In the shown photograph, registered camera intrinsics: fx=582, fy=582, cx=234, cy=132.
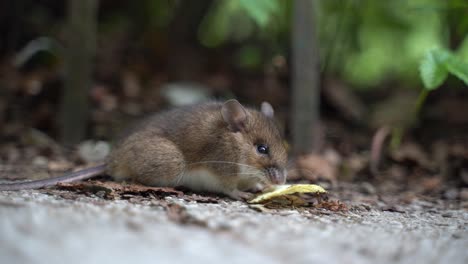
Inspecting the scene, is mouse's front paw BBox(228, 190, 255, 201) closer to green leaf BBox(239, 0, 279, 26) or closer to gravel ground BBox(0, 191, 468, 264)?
gravel ground BBox(0, 191, 468, 264)

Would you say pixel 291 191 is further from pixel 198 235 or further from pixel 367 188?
pixel 198 235

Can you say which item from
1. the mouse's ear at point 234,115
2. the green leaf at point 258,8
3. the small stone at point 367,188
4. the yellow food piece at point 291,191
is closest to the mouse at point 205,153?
the mouse's ear at point 234,115

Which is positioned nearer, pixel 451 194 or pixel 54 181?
pixel 54 181

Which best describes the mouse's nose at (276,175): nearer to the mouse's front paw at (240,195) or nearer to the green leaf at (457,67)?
the mouse's front paw at (240,195)

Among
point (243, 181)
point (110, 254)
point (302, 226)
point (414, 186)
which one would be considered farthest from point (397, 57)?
point (110, 254)

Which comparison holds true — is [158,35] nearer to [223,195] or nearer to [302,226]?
[223,195]

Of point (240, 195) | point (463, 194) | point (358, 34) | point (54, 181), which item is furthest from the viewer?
point (358, 34)

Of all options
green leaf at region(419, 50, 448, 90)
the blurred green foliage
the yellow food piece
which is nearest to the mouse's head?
the yellow food piece

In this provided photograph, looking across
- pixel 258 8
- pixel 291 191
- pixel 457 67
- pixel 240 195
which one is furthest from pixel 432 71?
pixel 240 195
